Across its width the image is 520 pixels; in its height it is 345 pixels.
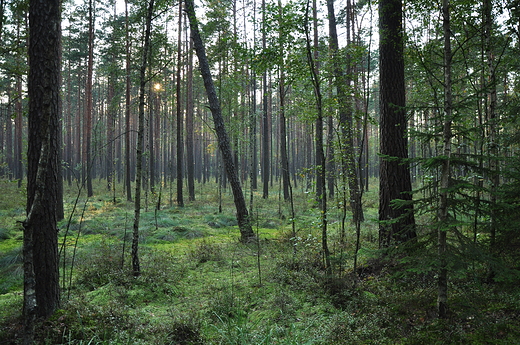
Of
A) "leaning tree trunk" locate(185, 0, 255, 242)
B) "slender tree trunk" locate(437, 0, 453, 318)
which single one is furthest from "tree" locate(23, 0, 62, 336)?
"leaning tree trunk" locate(185, 0, 255, 242)

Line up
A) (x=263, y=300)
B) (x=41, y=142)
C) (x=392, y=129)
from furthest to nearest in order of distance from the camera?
1. (x=392, y=129)
2. (x=263, y=300)
3. (x=41, y=142)

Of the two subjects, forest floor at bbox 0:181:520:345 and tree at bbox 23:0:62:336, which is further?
tree at bbox 23:0:62:336

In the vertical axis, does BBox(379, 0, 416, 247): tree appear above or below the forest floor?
above

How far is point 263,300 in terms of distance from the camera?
4859 mm

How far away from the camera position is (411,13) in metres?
4.90

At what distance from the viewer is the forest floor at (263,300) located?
3.36 metres

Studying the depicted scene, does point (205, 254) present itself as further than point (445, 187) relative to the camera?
Yes

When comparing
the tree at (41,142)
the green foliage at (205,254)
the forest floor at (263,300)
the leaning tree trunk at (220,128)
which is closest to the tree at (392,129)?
the forest floor at (263,300)

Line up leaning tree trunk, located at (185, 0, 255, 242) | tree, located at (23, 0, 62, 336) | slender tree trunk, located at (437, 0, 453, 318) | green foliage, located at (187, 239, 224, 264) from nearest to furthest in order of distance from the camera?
slender tree trunk, located at (437, 0, 453, 318) < tree, located at (23, 0, 62, 336) < green foliage, located at (187, 239, 224, 264) < leaning tree trunk, located at (185, 0, 255, 242)

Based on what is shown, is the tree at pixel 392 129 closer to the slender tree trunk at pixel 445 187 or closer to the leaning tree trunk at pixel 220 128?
the slender tree trunk at pixel 445 187

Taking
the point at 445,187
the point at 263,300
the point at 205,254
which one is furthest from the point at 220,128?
A: the point at 445,187

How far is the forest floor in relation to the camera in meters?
3.36

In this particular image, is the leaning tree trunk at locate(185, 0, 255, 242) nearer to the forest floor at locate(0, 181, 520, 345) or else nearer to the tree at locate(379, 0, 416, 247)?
the forest floor at locate(0, 181, 520, 345)

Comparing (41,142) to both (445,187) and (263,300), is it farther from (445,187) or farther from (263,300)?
(445,187)
